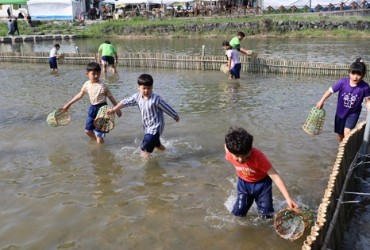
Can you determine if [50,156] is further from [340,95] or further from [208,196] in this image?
[340,95]

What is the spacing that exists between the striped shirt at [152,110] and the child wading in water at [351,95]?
2468mm

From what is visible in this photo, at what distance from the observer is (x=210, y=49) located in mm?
24953

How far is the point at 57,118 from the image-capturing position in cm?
778

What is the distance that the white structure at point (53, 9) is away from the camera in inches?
1694

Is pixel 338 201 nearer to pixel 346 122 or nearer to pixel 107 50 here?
pixel 346 122

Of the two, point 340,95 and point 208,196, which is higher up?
point 340,95

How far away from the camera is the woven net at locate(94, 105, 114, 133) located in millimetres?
7208

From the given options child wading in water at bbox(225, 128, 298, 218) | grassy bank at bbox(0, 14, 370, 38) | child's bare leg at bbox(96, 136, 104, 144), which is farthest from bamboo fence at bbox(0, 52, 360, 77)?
grassy bank at bbox(0, 14, 370, 38)

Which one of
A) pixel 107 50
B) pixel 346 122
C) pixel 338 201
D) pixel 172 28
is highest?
pixel 172 28

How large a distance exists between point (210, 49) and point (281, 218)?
21237 millimetres

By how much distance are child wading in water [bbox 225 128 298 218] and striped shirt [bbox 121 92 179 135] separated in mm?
2038

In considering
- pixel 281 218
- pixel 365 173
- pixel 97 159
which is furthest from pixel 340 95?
pixel 97 159

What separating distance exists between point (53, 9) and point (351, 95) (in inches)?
1659

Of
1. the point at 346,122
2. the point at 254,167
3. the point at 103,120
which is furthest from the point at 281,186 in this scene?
the point at 103,120
